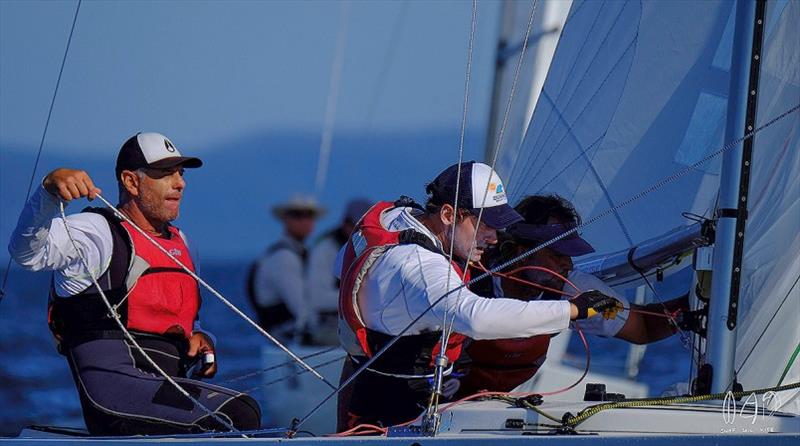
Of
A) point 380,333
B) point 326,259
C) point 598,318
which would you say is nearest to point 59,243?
A: point 380,333

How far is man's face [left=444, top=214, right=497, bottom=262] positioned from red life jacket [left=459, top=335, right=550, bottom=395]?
0.41 m

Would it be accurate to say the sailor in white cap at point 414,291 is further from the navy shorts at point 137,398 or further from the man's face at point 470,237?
the navy shorts at point 137,398

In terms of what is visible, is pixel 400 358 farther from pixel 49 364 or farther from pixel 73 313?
pixel 49 364

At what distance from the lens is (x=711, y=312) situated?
341cm

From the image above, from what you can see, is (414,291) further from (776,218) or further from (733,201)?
(776,218)

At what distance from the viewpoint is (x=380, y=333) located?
11.3 ft

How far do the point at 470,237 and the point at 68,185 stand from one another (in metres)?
0.85

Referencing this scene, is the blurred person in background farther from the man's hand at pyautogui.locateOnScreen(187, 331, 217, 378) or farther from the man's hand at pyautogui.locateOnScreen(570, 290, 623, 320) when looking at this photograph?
the man's hand at pyautogui.locateOnScreen(570, 290, 623, 320)

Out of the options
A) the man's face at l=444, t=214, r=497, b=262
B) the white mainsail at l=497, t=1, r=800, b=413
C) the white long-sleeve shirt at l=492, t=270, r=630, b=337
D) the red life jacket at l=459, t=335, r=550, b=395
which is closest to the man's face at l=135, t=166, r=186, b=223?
the man's face at l=444, t=214, r=497, b=262

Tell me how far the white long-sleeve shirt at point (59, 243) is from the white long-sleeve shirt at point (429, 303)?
0.59 m

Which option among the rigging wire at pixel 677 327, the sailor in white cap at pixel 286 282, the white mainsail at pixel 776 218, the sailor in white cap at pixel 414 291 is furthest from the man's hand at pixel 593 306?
the sailor in white cap at pixel 286 282

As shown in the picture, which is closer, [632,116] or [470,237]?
[470,237]

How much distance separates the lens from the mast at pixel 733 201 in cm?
339

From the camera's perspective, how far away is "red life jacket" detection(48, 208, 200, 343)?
11.8 ft
